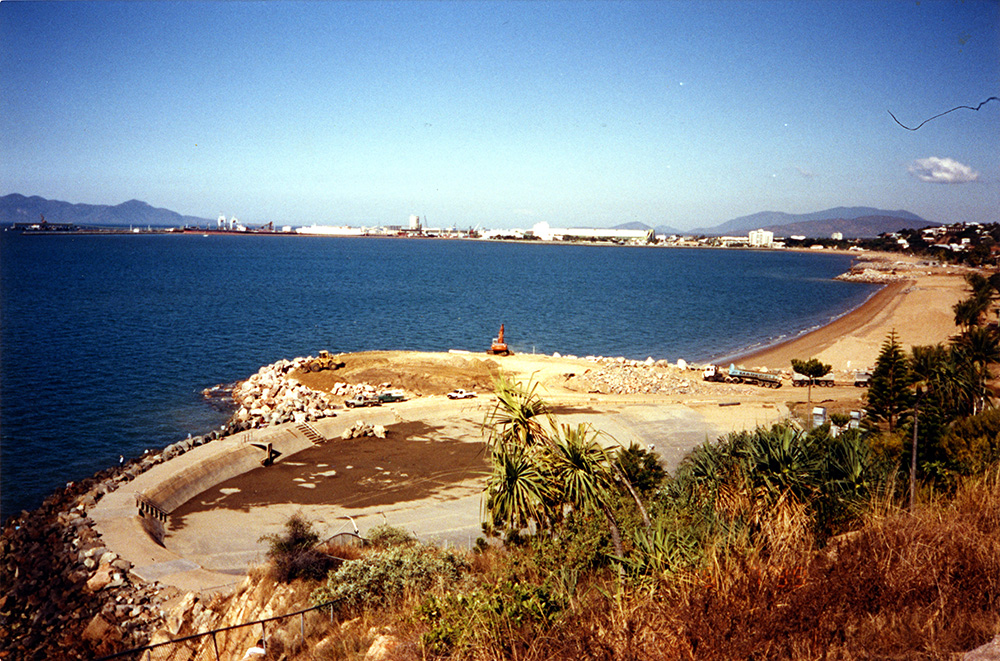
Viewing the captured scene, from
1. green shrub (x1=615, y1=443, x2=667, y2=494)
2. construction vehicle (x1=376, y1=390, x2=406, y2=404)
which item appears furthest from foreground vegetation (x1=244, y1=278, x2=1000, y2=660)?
construction vehicle (x1=376, y1=390, x2=406, y2=404)

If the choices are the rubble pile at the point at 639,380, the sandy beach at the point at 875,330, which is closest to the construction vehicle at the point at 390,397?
the rubble pile at the point at 639,380

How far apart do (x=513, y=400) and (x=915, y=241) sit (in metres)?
172

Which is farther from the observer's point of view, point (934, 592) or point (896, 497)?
point (896, 497)

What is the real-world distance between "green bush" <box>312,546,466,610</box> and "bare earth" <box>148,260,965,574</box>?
9.75 ft

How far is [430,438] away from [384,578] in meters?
13.6

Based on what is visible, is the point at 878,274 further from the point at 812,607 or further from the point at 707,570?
the point at 812,607

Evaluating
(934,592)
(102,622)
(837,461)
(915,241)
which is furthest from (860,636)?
(915,241)

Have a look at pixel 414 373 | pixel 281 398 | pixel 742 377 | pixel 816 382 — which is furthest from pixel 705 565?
pixel 816 382

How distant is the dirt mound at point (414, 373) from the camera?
30.5m

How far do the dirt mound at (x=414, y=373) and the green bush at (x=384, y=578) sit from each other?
1937 centimetres

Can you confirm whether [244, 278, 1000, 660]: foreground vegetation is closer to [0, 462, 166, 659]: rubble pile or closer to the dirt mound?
[0, 462, 166, 659]: rubble pile

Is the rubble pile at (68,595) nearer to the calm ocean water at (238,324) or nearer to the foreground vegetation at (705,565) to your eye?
the foreground vegetation at (705,565)

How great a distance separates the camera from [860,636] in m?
3.92

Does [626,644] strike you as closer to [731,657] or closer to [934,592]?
[731,657]
